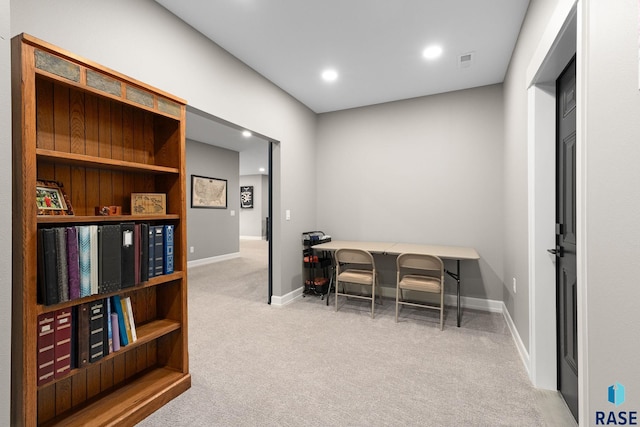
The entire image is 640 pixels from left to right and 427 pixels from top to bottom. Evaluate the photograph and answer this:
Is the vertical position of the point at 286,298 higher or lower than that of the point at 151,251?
lower

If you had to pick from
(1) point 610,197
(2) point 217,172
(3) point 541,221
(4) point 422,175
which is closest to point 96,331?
(1) point 610,197

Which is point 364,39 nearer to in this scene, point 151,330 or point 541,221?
point 541,221

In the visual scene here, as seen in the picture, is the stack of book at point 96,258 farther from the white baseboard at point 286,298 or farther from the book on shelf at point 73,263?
the white baseboard at point 286,298

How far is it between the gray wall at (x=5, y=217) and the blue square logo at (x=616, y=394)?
6.73ft

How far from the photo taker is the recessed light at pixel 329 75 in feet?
10.2

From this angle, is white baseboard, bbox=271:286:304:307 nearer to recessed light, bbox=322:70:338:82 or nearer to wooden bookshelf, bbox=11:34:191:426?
wooden bookshelf, bbox=11:34:191:426

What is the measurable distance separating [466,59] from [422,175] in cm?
141

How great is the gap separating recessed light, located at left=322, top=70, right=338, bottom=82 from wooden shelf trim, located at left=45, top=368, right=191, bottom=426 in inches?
122

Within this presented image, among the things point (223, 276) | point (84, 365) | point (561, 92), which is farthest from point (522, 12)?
point (223, 276)

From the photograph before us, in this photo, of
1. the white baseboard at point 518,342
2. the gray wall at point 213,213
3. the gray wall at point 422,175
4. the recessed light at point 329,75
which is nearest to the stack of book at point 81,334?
the white baseboard at point 518,342

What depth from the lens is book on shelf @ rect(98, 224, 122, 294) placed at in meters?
1.43

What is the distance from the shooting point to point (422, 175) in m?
3.76

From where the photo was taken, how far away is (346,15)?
7.26 ft

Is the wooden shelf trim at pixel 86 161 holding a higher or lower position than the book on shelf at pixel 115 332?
higher
